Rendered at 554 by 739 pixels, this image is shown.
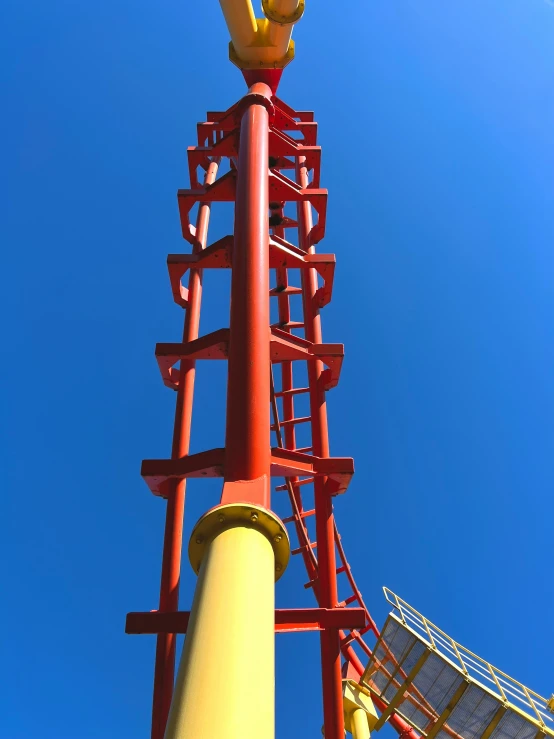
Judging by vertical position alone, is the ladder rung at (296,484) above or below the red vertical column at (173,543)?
above

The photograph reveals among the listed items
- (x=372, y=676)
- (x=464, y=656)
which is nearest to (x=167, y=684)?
(x=464, y=656)

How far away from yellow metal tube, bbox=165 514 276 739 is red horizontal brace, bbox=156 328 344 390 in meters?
2.60

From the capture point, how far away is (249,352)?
3441 mm

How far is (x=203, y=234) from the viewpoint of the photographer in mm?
7102

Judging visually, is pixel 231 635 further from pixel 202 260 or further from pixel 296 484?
pixel 296 484

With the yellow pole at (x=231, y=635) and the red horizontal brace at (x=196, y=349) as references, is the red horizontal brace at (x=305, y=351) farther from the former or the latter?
the yellow pole at (x=231, y=635)

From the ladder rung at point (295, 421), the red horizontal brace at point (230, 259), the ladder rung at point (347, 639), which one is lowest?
the ladder rung at point (347, 639)

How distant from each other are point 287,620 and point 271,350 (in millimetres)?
2454

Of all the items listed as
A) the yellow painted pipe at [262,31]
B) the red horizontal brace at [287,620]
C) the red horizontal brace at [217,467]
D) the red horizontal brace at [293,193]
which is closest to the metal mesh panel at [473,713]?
the red horizontal brace at [287,620]

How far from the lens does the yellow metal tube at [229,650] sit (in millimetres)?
1726

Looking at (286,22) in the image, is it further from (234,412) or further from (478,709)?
(478,709)

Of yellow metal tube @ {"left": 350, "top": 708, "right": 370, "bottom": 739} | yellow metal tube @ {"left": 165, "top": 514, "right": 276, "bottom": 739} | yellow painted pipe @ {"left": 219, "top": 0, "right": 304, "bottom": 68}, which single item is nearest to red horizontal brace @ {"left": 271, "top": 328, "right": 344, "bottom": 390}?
yellow metal tube @ {"left": 165, "top": 514, "right": 276, "bottom": 739}

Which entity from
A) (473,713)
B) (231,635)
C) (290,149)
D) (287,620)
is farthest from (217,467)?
(473,713)

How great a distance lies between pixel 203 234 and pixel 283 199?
121 centimetres
